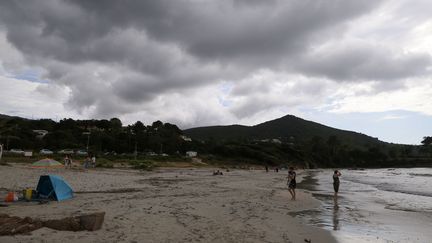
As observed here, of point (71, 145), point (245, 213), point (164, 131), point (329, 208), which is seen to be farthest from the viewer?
point (164, 131)

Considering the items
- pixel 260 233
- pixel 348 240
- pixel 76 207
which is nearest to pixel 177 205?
pixel 76 207

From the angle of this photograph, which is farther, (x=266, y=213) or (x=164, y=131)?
(x=164, y=131)

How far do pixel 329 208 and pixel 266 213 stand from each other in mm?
5633

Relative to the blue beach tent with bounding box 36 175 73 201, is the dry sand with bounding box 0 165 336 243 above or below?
below

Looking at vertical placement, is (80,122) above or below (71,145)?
above

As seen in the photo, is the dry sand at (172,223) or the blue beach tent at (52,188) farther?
the blue beach tent at (52,188)

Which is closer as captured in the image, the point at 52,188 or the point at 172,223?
the point at 172,223

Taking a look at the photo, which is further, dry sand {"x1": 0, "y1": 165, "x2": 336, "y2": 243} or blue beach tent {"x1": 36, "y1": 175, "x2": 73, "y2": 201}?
blue beach tent {"x1": 36, "y1": 175, "x2": 73, "y2": 201}

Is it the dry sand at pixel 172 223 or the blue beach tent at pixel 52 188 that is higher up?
the blue beach tent at pixel 52 188

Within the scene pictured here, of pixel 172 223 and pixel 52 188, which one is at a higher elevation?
pixel 52 188

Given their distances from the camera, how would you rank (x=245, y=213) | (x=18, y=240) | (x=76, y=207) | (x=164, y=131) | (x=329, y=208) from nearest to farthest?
(x=18, y=240) → (x=76, y=207) → (x=245, y=213) → (x=329, y=208) → (x=164, y=131)

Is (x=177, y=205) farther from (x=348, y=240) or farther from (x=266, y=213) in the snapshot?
(x=348, y=240)

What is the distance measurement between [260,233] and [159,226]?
3.00 metres

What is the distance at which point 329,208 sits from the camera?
19547 mm
